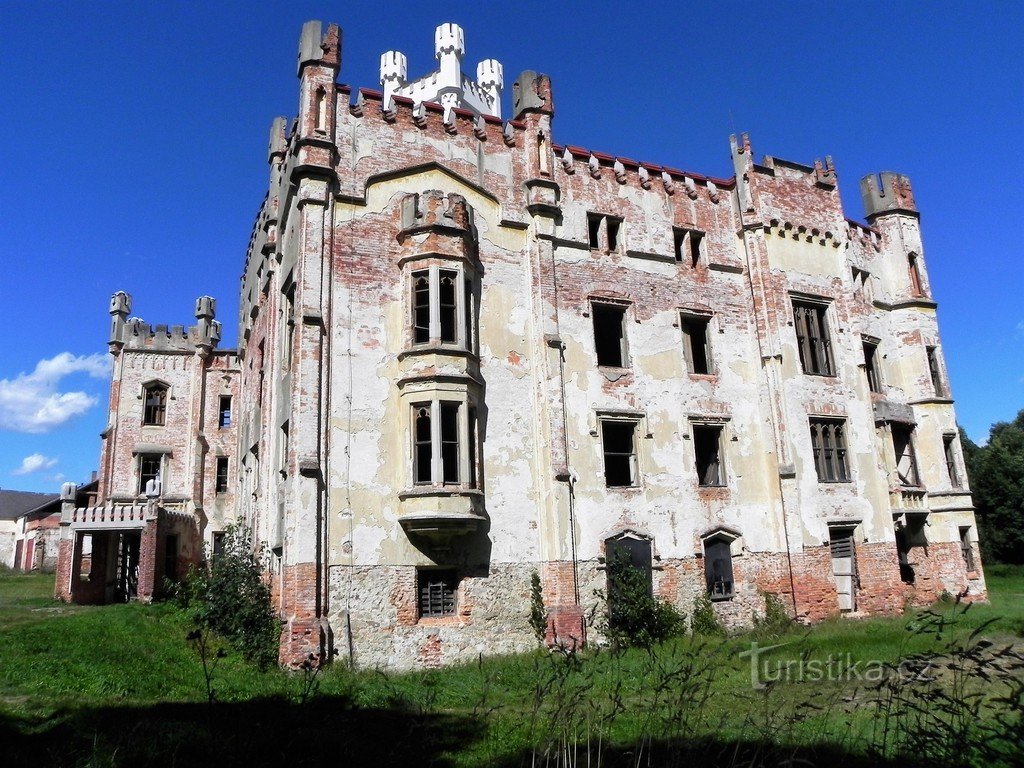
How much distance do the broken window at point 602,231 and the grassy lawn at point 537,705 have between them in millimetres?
11118

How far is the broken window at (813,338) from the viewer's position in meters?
22.5

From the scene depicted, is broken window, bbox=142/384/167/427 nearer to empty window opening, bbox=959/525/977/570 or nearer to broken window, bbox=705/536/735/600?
broken window, bbox=705/536/735/600

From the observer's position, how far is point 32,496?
65938mm

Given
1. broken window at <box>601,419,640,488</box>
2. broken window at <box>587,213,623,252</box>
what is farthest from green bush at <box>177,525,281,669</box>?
broken window at <box>587,213,623,252</box>

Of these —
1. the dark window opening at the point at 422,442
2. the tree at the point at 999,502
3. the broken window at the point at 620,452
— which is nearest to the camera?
the dark window opening at the point at 422,442

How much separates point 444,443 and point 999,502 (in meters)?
37.8

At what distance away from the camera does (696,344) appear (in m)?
22.1

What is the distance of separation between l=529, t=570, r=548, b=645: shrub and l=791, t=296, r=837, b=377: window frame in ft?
35.5

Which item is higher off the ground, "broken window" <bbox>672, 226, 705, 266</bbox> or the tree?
"broken window" <bbox>672, 226, 705, 266</bbox>

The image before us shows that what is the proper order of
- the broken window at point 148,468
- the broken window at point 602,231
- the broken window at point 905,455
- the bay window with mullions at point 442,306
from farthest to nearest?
the broken window at point 148,468 → the broken window at point 905,455 → the broken window at point 602,231 → the bay window with mullions at point 442,306

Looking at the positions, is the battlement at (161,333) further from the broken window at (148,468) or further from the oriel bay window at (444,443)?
Result: the oriel bay window at (444,443)

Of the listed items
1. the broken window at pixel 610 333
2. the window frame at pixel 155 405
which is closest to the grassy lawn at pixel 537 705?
the broken window at pixel 610 333

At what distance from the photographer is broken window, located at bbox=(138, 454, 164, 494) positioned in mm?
33856

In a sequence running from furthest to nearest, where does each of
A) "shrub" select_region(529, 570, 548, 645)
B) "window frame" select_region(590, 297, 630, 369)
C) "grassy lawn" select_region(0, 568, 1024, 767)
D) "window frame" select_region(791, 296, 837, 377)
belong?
"window frame" select_region(791, 296, 837, 377) < "window frame" select_region(590, 297, 630, 369) < "shrub" select_region(529, 570, 548, 645) < "grassy lawn" select_region(0, 568, 1024, 767)
